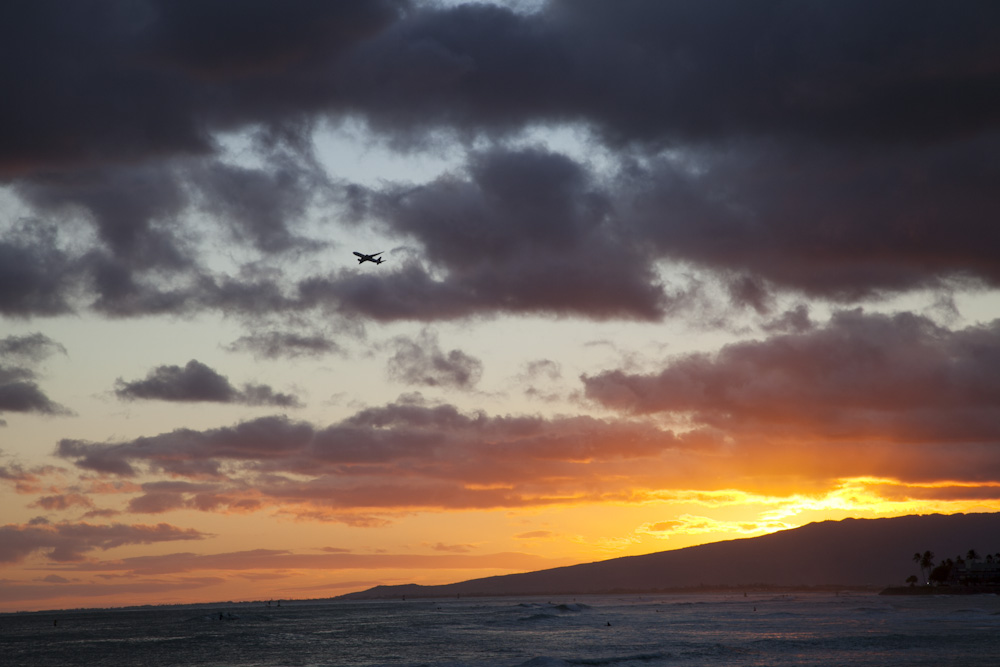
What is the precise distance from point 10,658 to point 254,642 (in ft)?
Answer: 111

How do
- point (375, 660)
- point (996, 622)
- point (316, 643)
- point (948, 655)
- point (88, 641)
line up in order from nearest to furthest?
1. point (948, 655)
2. point (375, 660)
3. point (996, 622)
4. point (316, 643)
5. point (88, 641)

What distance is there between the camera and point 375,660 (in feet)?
342

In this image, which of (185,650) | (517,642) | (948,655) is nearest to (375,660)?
(517,642)

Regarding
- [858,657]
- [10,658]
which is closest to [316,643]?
[10,658]

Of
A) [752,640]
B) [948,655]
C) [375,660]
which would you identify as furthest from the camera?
[752,640]

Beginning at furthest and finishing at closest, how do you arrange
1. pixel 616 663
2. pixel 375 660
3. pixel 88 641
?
pixel 88 641 < pixel 375 660 < pixel 616 663

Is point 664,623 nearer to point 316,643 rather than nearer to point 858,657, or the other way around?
point 316,643

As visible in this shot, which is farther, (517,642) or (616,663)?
(517,642)

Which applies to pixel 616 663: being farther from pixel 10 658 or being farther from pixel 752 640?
pixel 10 658

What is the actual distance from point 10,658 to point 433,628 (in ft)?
225

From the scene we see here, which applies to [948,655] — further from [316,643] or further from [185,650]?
[185,650]

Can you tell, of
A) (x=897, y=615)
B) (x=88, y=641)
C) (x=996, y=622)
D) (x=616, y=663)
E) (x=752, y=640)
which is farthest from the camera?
(x=88, y=641)

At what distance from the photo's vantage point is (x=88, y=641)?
167 meters

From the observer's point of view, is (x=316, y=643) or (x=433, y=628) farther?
(x=433, y=628)
